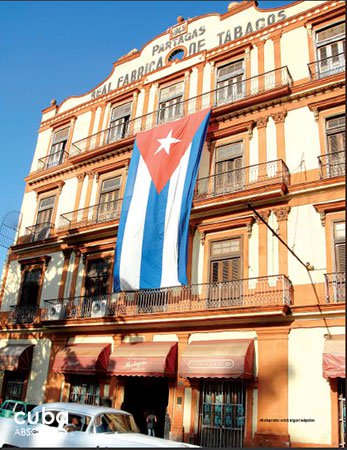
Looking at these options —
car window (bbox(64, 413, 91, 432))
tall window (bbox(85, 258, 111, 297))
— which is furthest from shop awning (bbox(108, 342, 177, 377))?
car window (bbox(64, 413, 91, 432))

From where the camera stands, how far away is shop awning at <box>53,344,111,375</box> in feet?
52.3

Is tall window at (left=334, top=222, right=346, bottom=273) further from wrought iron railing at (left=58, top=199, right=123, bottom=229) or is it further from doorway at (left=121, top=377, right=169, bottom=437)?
wrought iron railing at (left=58, top=199, right=123, bottom=229)

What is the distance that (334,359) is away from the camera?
1170cm

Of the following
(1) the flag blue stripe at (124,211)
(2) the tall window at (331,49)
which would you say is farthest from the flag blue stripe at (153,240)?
(2) the tall window at (331,49)

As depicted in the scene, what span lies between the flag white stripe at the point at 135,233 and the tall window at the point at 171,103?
4.22 metres

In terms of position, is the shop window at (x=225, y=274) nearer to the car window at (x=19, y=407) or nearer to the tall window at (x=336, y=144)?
the tall window at (x=336, y=144)

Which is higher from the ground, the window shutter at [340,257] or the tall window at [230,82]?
the tall window at [230,82]

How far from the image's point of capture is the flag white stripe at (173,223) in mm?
13633

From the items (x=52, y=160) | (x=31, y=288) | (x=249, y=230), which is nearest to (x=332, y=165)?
(x=249, y=230)

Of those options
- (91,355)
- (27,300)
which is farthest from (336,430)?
(27,300)

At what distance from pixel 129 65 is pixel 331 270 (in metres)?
16.1

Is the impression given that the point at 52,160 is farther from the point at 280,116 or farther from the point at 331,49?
the point at 331,49

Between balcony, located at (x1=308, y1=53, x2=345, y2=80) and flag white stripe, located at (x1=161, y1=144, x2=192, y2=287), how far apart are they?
5714 mm

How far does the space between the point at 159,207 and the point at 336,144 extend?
21.4 ft
